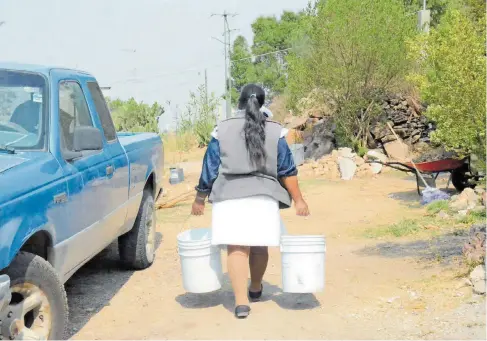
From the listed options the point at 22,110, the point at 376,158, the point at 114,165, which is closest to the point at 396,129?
the point at 376,158

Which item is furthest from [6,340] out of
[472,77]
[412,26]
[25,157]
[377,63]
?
[412,26]

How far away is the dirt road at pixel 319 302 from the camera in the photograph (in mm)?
4703

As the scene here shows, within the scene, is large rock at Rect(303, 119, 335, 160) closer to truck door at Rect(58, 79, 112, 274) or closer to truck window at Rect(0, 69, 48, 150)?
truck door at Rect(58, 79, 112, 274)

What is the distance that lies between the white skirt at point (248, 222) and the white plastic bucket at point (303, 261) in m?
0.21

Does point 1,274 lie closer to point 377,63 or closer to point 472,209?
point 472,209

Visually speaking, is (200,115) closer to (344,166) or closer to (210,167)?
(344,166)

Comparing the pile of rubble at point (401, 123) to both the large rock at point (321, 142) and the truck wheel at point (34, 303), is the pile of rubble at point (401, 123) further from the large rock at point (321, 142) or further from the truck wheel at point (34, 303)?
the truck wheel at point (34, 303)

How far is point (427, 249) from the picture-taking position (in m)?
7.36

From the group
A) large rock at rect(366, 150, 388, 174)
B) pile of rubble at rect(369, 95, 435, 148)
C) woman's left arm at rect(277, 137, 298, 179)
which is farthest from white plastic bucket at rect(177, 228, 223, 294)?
pile of rubble at rect(369, 95, 435, 148)

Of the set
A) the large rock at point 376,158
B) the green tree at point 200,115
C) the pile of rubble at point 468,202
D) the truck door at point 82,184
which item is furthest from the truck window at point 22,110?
the green tree at point 200,115

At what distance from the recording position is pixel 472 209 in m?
9.34

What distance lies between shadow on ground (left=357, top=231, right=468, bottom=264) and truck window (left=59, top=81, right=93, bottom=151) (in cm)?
371

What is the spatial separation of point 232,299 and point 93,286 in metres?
1.49

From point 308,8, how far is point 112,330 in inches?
626
